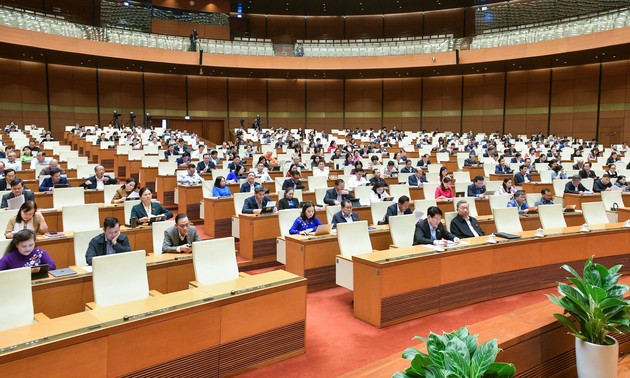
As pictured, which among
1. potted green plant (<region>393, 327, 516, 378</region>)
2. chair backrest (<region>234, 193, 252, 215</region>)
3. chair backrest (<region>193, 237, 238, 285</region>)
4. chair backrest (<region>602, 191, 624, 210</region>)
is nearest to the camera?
potted green plant (<region>393, 327, 516, 378</region>)

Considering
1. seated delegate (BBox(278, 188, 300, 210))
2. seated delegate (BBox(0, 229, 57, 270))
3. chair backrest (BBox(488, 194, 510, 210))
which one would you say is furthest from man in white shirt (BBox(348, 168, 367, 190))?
seated delegate (BBox(0, 229, 57, 270))

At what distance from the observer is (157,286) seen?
16.7 feet

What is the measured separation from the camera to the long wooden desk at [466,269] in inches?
205

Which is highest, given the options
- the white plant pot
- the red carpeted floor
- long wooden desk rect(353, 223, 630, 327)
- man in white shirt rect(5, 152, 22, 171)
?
man in white shirt rect(5, 152, 22, 171)

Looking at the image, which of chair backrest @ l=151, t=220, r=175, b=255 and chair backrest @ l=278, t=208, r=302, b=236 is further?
chair backrest @ l=278, t=208, r=302, b=236

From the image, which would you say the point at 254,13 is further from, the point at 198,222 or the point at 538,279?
the point at 538,279

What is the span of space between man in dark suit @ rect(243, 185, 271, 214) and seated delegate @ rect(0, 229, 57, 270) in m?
3.49

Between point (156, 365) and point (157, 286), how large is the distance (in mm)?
1613

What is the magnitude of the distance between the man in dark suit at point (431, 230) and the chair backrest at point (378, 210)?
4.82 feet

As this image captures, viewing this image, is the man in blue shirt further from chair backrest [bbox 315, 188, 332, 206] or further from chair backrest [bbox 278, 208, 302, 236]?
chair backrest [bbox 278, 208, 302, 236]

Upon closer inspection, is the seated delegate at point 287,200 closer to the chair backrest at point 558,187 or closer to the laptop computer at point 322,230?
the laptop computer at point 322,230

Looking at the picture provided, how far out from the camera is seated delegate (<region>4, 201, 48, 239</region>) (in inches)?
229

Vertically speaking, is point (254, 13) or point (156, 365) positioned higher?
point (254, 13)

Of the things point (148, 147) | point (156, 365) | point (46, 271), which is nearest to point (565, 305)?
point (156, 365)
